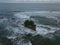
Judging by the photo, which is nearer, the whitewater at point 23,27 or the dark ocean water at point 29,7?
the whitewater at point 23,27

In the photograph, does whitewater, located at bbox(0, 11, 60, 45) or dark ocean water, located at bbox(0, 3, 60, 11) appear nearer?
whitewater, located at bbox(0, 11, 60, 45)

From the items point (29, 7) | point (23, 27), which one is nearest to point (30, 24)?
point (23, 27)

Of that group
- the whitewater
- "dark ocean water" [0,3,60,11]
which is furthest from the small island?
"dark ocean water" [0,3,60,11]

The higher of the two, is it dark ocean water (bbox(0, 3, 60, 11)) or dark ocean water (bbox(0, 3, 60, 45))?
dark ocean water (bbox(0, 3, 60, 11))

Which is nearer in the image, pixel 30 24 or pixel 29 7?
pixel 30 24

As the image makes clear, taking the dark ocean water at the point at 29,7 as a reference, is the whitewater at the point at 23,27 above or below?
below

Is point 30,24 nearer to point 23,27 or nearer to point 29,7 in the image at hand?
point 23,27

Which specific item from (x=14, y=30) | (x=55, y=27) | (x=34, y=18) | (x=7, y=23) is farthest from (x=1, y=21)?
(x=55, y=27)

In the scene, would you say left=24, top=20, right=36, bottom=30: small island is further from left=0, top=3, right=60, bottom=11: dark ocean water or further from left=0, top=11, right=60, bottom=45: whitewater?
left=0, top=3, right=60, bottom=11: dark ocean water

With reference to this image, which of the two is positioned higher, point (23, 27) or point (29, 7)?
point (29, 7)

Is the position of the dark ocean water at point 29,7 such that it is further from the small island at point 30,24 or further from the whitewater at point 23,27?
the small island at point 30,24

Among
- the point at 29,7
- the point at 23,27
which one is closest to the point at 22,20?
the point at 23,27

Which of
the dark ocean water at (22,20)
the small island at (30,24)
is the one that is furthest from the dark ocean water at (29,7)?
the small island at (30,24)
